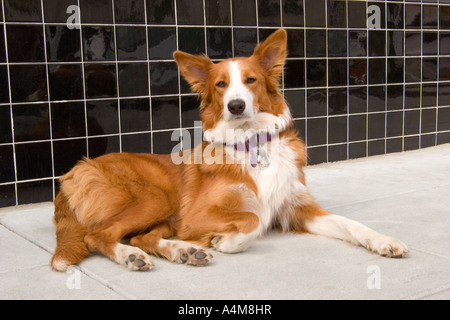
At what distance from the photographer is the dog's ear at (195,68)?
3.33 meters

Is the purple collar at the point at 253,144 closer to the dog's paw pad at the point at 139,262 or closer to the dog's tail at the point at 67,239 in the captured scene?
the dog's paw pad at the point at 139,262

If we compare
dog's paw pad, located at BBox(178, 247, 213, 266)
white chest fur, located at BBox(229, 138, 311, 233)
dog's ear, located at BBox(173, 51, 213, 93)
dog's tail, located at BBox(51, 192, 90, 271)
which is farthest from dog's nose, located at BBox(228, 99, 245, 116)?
dog's tail, located at BBox(51, 192, 90, 271)

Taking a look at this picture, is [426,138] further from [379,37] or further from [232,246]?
[232,246]

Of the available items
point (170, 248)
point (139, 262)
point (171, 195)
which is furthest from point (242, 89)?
point (139, 262)

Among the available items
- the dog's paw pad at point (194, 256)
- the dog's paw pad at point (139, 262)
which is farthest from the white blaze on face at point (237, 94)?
the dog's paw pad at point (139, 262)

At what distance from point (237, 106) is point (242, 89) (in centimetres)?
13

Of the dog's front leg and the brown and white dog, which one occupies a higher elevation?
the brown and white dog

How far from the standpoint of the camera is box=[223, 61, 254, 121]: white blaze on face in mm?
3044

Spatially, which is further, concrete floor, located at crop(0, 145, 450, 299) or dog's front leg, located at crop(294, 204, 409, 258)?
dog's front leg, located at crop(294, 204, 409, 258)

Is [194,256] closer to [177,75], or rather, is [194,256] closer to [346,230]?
[346,230]

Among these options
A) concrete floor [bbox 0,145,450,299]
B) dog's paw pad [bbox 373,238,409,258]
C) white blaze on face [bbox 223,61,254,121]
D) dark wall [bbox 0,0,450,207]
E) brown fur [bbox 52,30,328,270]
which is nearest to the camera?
concrete floor [bbox 0,145,450,299]

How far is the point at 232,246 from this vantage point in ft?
9.38

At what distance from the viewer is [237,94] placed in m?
3.04

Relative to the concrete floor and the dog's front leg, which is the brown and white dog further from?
the concrete floor
